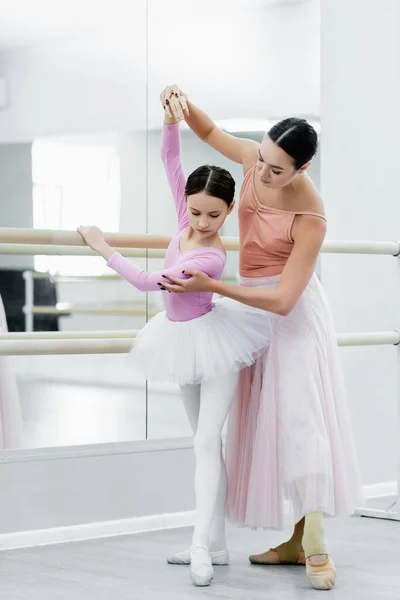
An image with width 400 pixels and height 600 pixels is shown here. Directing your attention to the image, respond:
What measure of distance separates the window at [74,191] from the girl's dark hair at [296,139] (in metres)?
0.92

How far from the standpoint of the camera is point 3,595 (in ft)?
6.40

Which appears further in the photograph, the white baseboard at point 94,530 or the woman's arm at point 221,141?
the white baseboard at point 94,530

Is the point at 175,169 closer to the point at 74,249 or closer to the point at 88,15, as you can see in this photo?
the point at 74,249

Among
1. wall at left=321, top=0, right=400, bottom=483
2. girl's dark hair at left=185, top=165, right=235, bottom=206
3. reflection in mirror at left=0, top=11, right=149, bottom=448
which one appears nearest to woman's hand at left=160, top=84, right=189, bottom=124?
girl's dark hair at left=185, top=165, right=235, bottom=206

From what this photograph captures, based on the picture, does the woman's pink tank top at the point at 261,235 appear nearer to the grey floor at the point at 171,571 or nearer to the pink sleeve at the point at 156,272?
the pink sleeve at the point at 156,272

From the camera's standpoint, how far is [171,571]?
85.0 inches

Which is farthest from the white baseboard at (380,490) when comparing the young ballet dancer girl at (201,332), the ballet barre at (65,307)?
the young ballet dancer girl at (201,332)

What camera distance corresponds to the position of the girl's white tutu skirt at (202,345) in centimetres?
203

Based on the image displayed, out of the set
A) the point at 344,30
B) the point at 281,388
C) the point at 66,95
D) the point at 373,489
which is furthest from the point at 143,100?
the point at 373,489

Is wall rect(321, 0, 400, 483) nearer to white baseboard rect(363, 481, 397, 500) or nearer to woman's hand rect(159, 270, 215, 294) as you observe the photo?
white baseboard rect(363, 481, 397, 500)

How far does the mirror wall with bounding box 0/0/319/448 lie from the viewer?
106 inches

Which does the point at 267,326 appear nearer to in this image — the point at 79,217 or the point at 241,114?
the point at 79,217

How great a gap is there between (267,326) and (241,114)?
128 centimetres

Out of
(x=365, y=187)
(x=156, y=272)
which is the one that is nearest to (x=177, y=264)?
(x=156, y=272)
